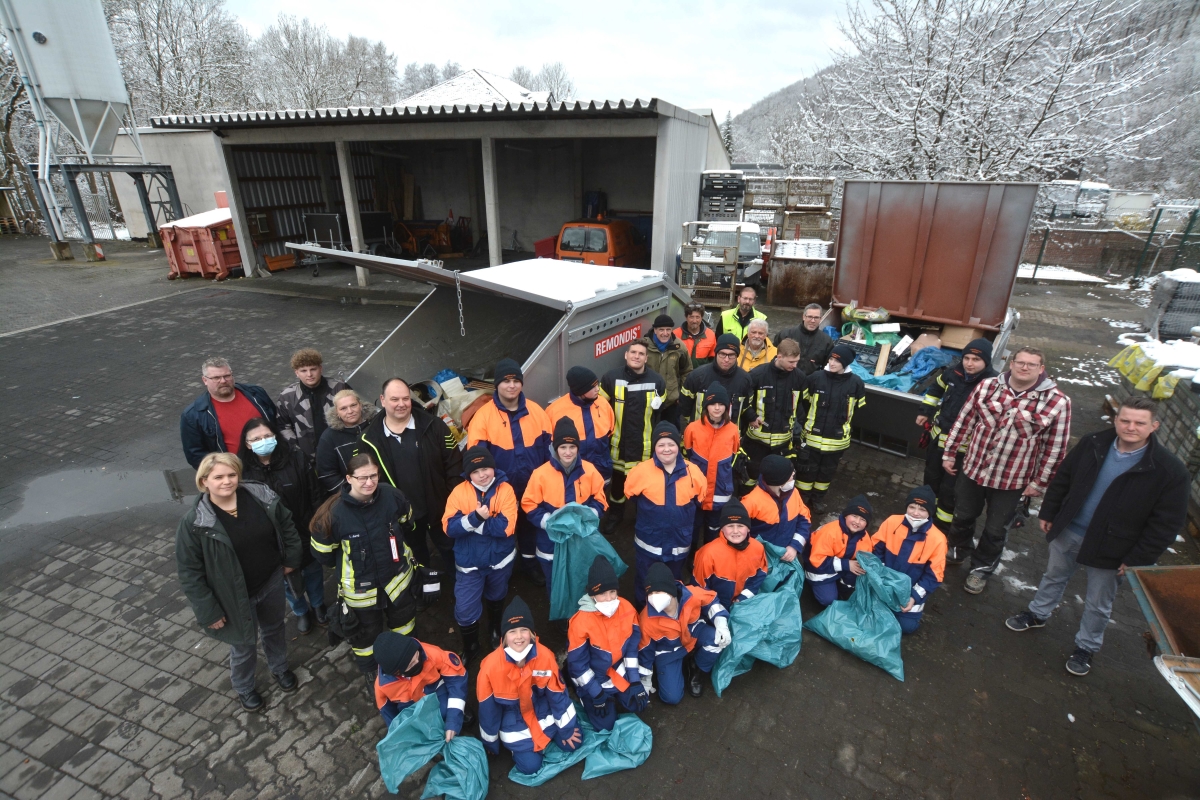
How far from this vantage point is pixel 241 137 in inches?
522

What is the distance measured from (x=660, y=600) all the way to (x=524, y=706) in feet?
2.79

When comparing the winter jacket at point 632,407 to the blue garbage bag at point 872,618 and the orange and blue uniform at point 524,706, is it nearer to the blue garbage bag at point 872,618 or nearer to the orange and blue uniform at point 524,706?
the blue garbage bag at point 872,618

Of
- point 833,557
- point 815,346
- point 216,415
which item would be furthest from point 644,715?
point 815,346

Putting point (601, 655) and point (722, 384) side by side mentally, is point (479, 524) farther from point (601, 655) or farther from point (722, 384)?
point (722, 384)

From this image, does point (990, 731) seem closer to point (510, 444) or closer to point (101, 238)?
point (510, 444)

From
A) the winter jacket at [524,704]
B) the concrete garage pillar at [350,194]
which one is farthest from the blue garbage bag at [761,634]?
the concrete garage pillar at [350,194]

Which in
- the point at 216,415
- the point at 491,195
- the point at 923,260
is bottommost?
the point at 216,415

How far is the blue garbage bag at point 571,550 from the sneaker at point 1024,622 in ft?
9.00

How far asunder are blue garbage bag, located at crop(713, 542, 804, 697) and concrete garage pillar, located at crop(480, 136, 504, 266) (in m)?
10.3

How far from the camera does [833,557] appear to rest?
12.2 feet

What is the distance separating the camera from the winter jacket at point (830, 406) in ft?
14.8

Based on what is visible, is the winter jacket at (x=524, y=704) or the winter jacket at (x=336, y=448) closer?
the winter jacket at (x=524, y=704)

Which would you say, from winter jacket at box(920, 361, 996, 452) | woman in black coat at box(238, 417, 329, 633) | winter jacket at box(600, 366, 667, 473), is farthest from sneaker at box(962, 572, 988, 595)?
woman in black coat at box(238, 417, 329, 633)

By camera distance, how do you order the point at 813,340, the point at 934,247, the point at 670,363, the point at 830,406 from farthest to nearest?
the point at 934,247 < the point at 813,340 < the point at 670,363 < the point at 830,406
